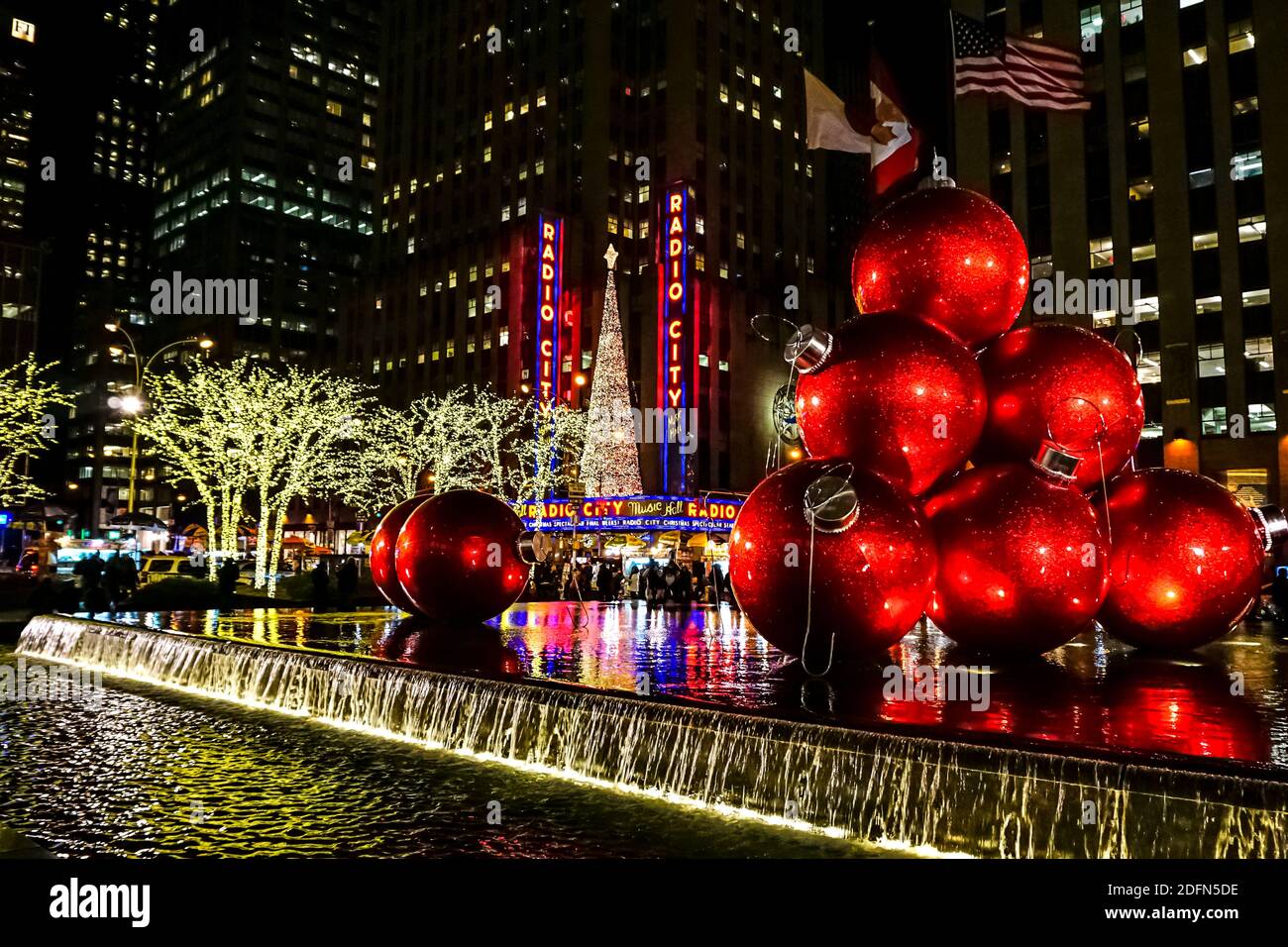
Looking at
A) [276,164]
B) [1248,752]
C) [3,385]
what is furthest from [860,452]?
[276,164]

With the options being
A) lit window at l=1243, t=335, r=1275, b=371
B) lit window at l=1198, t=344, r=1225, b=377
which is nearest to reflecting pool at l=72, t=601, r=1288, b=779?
lit window at l=1243, t=335, r=1275, b=371

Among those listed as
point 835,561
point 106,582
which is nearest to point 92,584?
point 106,582

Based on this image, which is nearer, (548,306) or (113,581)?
(113,581)

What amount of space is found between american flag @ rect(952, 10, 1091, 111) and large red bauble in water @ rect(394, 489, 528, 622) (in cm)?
1087

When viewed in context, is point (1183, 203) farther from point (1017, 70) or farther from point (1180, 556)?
point (1180, 556)

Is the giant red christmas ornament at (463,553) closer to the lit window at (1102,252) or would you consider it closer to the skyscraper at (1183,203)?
the skyscraper at (1183,203)

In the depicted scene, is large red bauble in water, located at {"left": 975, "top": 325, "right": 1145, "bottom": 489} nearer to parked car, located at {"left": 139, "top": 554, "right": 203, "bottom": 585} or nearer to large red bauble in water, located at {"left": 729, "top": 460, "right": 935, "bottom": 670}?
large red bauble in water, located at {"left": 729, "top": 460, "right": 935, "bottom": 670}

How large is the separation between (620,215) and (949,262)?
77.2m

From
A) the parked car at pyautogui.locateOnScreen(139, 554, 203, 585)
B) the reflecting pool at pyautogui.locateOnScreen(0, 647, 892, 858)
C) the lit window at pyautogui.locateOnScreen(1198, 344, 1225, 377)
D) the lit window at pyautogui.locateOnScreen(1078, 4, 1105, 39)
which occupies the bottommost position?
the reflecting pool at pyautogui.locateOnScreen(0, 647, 892, 858)

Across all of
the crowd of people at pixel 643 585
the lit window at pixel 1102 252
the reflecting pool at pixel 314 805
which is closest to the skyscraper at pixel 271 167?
the lit window at pixel 1102 252

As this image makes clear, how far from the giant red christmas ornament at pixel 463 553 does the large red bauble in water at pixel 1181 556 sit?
22.7ft

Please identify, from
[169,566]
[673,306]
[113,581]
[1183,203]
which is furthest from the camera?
[673,306]

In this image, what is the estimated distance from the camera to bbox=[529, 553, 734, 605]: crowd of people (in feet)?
85.4

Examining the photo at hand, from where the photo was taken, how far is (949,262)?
797cm
